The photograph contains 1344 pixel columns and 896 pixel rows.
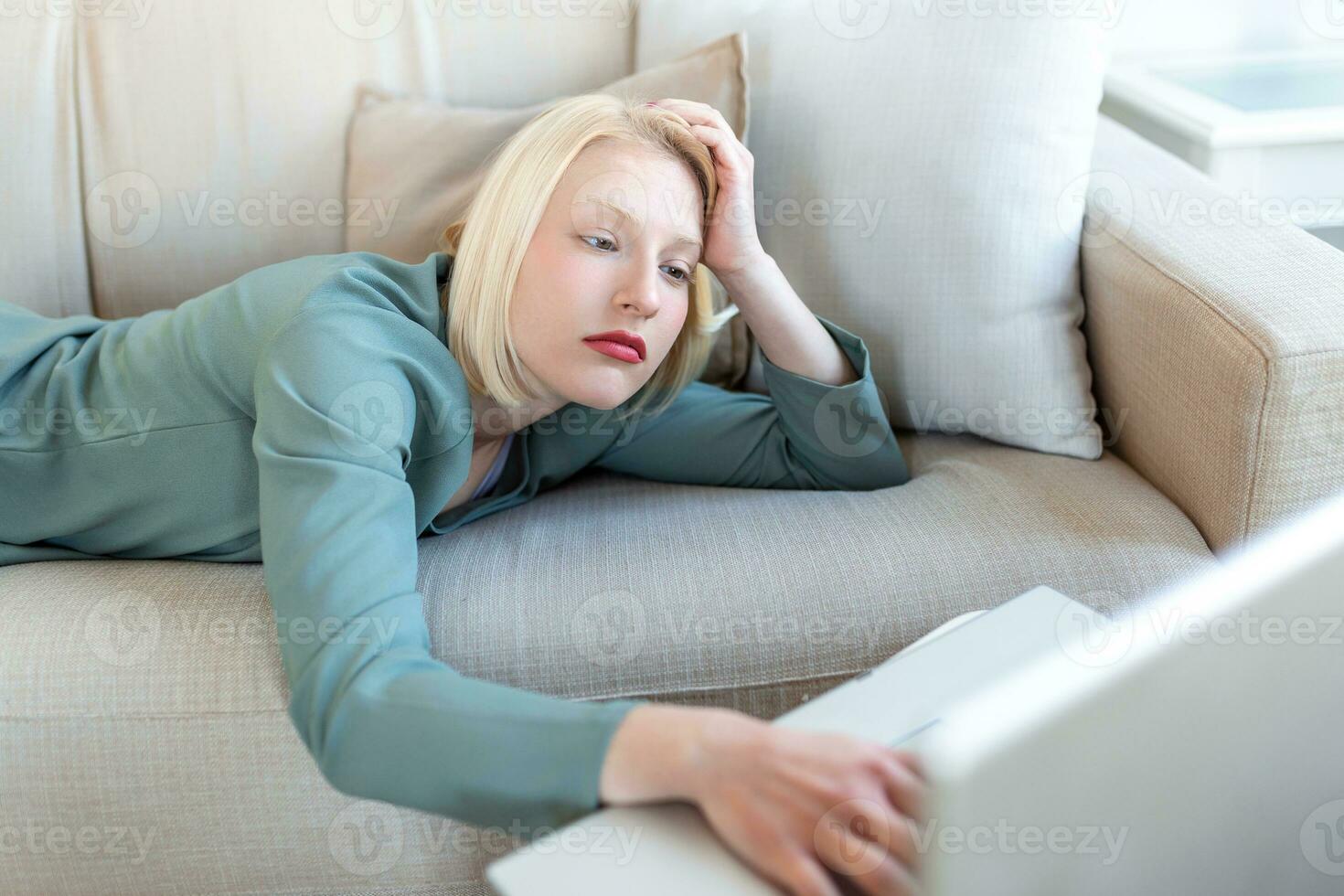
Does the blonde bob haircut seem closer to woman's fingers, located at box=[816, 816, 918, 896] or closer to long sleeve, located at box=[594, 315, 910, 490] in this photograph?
long sleeve, located at box=[594, 315, 910, 490]

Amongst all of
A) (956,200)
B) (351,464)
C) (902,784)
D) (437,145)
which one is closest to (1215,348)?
(956,200)

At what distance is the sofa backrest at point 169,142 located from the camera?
1376 millimetres

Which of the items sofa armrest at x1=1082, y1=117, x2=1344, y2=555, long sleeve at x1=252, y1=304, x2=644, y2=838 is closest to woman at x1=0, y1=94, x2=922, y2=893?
long sleeve at x1=252, y1=304, x2=644, y2=838

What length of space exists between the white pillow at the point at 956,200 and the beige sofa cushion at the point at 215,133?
0.58 metres

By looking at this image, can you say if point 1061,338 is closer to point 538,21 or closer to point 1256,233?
point 1256,233

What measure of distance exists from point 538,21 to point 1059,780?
1266 mm

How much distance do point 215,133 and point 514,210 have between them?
56 cm

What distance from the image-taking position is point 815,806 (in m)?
0.55

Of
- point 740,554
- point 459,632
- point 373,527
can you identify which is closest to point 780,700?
point 740,554

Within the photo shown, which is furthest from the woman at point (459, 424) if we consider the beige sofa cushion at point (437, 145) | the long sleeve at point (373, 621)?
the beige sofa cushion at point (437, 145)

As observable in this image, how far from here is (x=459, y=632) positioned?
975 millimetres

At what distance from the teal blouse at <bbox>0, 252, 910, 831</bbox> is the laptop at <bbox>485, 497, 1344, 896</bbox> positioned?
0.33ft

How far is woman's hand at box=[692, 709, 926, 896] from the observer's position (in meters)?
0.53

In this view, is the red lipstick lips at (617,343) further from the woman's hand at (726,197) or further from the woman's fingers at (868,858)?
the woman's fingers at (868,858)
